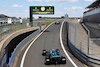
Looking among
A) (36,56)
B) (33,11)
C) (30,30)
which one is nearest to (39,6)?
(33,11)

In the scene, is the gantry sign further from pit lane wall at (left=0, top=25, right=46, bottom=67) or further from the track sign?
pit lane wall at (left=0, top=25, right=46, bottom=67)

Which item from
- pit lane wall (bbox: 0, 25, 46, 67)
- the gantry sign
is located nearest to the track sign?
the gantry sign

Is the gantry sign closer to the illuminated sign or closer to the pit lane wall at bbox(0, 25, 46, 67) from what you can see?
the illuminated sign

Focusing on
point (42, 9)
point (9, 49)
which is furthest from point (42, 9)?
point (9, 49)

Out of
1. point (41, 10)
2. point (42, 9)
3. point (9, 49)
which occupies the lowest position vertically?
point (9, 49)

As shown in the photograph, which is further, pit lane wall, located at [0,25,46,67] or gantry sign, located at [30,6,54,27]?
gantry sign, located at [30,6,54,27]

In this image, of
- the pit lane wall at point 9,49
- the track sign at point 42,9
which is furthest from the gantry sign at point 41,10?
the pit lane wall at point 9,49

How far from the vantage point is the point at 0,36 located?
49.5 ft

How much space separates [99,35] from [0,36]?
630 inches

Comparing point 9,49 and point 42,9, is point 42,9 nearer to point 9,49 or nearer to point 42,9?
point 42,9

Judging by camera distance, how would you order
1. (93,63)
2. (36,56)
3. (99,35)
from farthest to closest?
1. (99,35)
2. (36,56)
3. (93,63)

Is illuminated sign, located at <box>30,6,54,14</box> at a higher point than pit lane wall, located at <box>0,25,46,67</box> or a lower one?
higher

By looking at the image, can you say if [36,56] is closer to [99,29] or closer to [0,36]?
[0,36]

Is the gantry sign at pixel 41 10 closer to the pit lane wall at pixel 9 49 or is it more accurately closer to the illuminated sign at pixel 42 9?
the illuminated sign at pixel 42 9
